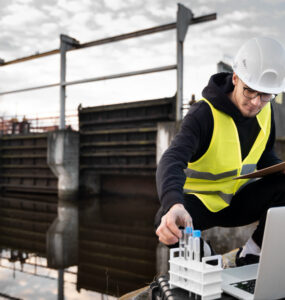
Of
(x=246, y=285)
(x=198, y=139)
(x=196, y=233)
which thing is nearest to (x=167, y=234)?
(x=196, y=233)

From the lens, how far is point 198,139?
1516 millimetres

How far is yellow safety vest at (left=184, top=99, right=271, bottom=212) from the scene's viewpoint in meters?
1.62

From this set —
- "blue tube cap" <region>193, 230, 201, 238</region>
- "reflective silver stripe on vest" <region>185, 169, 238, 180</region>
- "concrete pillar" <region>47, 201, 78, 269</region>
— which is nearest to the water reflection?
"concrete pillar" <region>47, 201, 78, 269</region>

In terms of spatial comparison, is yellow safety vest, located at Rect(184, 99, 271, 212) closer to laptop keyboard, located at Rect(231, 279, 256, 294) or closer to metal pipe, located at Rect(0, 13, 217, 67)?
laptop keyboard, located at Rect(231, 279, 256, 294)

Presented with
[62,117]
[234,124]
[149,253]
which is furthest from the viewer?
[62,117]

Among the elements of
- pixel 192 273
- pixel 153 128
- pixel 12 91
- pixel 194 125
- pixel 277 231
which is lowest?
pixel 192 273

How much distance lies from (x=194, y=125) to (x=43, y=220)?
17.1ft

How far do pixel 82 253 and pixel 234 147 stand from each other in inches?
115

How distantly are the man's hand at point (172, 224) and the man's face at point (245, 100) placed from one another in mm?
720

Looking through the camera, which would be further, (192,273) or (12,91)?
(12,91)

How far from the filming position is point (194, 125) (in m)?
1.51

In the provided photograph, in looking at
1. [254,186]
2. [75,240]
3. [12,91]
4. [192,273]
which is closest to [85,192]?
[12,91]

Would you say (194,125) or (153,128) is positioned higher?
(153,128)

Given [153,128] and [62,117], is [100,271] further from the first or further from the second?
[62,117]
